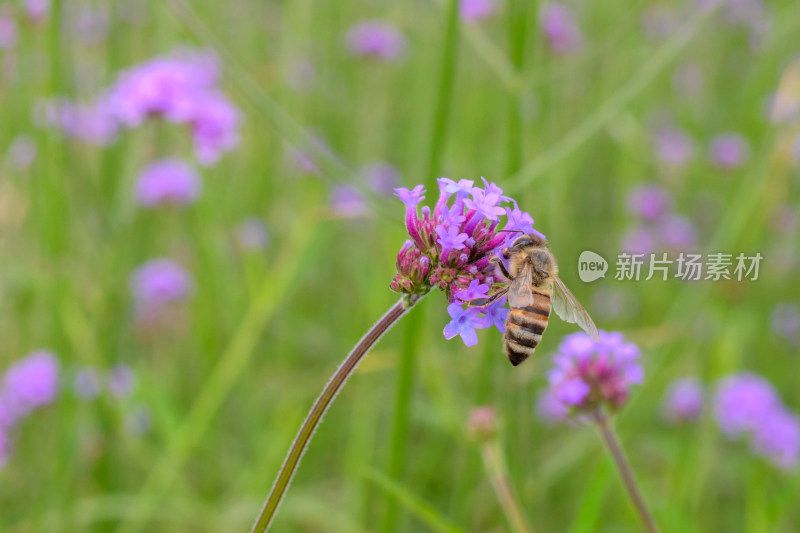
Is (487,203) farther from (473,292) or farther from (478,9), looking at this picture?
(478,9)

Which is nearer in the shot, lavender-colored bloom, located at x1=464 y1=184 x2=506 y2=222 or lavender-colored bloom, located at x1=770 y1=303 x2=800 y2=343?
lavender-colored bloom, located at x1=464 y1=184 x2=506 y2=222

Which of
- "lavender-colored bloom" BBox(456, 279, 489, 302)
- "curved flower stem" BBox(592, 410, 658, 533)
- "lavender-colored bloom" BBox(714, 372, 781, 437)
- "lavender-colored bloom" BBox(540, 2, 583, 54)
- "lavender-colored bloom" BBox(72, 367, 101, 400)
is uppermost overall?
"lavender-colored bloom" BBox(540, 2, 583, 54)

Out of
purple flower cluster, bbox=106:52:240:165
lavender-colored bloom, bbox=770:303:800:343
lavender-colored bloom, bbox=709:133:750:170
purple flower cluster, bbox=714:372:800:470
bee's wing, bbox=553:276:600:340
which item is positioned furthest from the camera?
lavender-colored bloom, bbox=709:133:750:170

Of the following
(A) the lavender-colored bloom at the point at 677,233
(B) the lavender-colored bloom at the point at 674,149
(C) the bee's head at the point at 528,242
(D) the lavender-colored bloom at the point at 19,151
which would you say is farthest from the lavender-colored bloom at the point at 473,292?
(B) the lavender-colored bloom at the point at 674,149

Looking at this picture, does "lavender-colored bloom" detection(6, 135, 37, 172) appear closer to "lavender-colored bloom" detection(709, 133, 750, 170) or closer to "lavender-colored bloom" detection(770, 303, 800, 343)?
"lavender-colored bloom" detection(709, 133, 750, 170)

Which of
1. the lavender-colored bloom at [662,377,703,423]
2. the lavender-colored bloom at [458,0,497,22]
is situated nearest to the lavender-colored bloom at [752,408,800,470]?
the lavender-colored bloom at [662,377,703,423]

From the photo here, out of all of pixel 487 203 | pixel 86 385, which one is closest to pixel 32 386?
pixel 86 385
